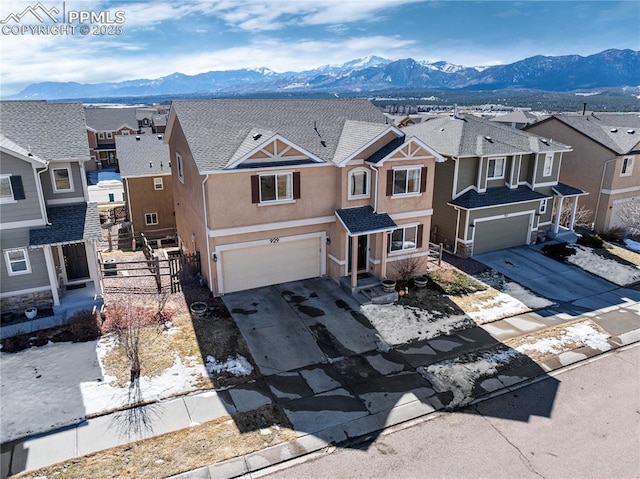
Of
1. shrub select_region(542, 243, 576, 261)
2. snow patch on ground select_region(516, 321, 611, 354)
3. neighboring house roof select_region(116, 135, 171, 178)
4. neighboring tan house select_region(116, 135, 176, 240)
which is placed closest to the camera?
snow patch on ground select_region(516, 321, 611, 354)

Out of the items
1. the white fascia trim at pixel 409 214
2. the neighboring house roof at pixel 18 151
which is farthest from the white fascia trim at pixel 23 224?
the white fascia trim at pixel 409 214

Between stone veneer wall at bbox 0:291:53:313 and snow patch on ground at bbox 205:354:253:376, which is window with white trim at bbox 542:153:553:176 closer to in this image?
snow patch on ground at bbox 205:354:253:376

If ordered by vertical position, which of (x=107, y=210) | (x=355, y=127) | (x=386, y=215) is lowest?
(x=107, y=210)

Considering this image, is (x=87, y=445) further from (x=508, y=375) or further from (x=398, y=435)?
(x=508, y=375)

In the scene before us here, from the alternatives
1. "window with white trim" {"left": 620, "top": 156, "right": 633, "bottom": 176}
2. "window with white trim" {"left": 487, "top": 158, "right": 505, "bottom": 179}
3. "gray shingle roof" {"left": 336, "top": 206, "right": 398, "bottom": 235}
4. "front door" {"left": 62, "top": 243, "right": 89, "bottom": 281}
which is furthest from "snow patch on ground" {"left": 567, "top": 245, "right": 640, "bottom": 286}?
"front door" {"left": 62, "top": 243, "right": 89, "bottom": 281}

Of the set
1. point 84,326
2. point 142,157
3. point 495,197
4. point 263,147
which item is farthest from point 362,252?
point 142,157

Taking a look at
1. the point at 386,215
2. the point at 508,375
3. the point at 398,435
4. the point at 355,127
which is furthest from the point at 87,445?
the point at 355,127
